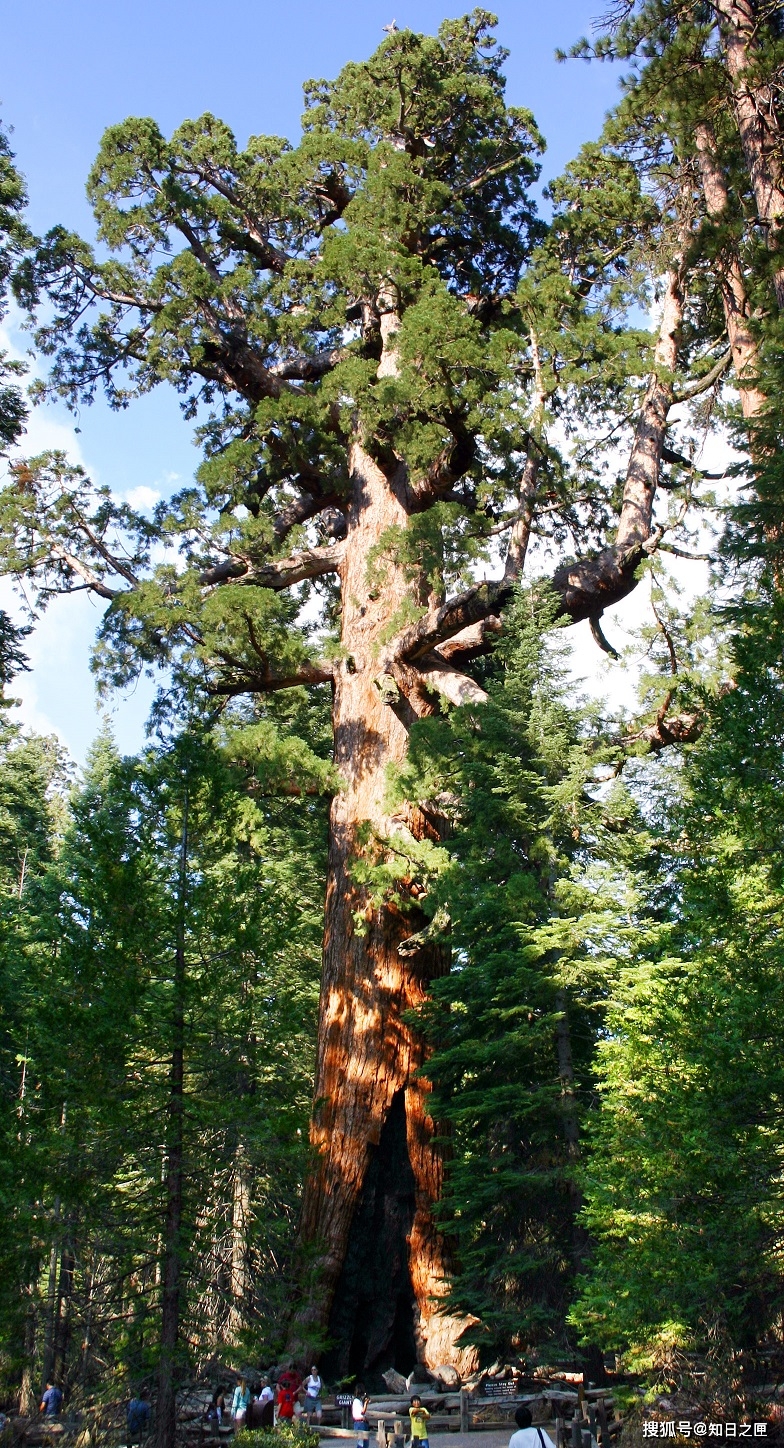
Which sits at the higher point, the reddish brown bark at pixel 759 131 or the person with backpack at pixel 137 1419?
the reddish brown bark at pixel 759 131

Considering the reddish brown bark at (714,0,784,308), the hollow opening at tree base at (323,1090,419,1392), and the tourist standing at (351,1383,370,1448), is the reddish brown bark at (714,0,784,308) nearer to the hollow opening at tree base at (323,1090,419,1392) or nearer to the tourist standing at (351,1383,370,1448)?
the hollow opening at tree base at (323,1090,419,1392)

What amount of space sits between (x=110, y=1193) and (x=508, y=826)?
16.8ft

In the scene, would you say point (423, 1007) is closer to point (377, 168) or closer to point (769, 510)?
point (769, 510)

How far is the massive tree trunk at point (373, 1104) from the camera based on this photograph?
11.2m

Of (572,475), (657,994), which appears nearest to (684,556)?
(572,475)

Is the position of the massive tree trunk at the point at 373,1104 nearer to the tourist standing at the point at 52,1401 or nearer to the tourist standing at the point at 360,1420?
the tourist standing at the point at 360,1420

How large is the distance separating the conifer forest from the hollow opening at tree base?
0.04 meters

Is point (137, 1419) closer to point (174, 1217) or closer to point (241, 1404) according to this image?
point (174, 1217)

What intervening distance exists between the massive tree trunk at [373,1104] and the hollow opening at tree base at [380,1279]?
0.04 ft

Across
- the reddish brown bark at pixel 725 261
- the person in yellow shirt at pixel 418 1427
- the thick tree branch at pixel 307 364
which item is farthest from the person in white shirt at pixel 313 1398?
the thick tree branch at pixel 307 364

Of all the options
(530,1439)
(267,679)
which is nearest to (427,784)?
(267,679)

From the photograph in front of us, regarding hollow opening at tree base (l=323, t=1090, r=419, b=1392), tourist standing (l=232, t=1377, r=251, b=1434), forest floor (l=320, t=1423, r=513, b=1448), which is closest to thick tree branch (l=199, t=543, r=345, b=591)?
hollow opening at tree base (l=323, t=1090, r=419, b=1392)

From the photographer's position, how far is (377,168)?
51.0 ft

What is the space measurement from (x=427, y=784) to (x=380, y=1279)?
17.0ft
